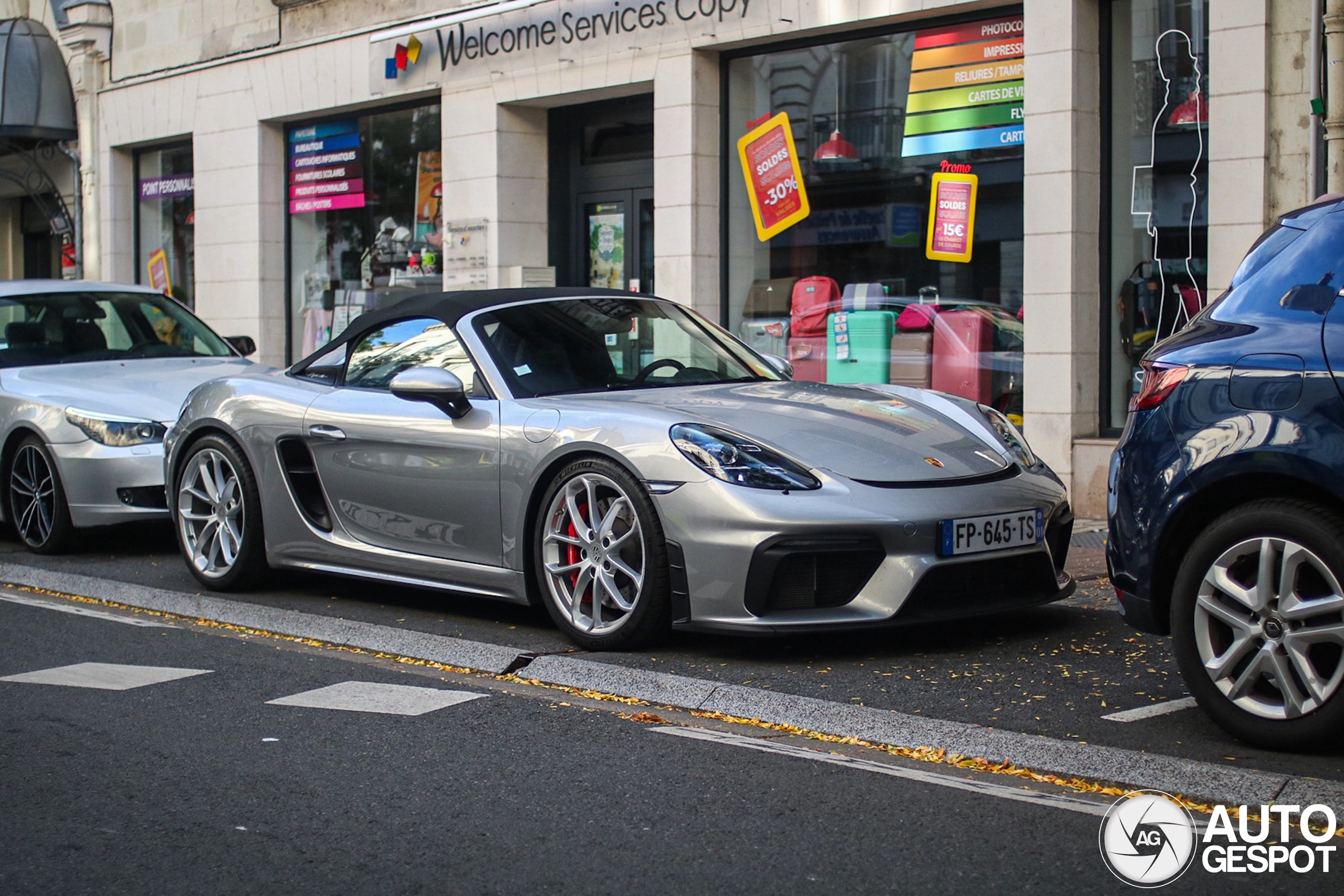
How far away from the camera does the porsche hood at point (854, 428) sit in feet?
18.0

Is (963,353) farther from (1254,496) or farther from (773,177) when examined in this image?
(1254,496)

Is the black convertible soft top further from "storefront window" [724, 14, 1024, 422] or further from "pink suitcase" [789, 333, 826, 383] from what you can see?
"pink suitcase" [789, 333, 826, 383]

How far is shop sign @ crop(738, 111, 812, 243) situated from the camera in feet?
40.3

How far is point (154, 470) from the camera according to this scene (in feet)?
28.3

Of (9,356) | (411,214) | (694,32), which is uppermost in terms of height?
(694,32)

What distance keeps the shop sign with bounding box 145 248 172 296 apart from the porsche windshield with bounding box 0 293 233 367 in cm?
897

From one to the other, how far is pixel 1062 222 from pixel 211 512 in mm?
5743

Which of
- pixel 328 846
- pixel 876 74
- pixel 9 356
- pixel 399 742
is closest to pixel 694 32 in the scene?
pixel 876 74

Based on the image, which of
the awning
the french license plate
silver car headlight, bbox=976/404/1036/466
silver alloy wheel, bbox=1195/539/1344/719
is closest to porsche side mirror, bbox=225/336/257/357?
silver car headlight, bbox=976/404/1036/466

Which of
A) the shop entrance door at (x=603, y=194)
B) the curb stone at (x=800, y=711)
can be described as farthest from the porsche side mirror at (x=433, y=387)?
the shop entrance door at (x=603, y=194)

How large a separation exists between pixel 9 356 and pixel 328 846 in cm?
702

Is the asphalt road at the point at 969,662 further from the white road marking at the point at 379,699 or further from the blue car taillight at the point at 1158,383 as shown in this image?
the blue car taillight at the point at 1158,383

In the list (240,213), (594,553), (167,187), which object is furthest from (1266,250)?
(167,187)

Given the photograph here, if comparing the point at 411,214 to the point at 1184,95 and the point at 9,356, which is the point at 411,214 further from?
the point at 1184,95
